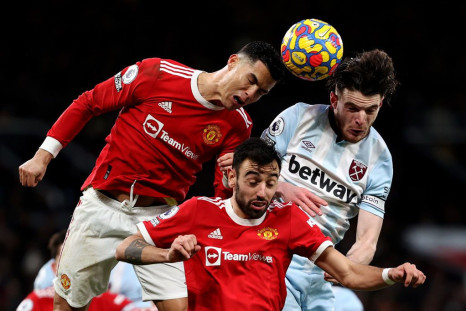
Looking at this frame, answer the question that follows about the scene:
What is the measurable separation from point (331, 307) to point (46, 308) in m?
2.09

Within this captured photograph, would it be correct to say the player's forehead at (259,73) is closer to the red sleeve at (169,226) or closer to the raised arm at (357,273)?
the red sleeve at (169,226)

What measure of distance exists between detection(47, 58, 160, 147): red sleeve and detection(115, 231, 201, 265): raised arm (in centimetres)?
97

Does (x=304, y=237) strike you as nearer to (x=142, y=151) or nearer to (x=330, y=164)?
(x=330, y=164)

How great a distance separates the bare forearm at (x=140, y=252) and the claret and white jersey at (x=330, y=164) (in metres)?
1.03

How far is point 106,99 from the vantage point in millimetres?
4641

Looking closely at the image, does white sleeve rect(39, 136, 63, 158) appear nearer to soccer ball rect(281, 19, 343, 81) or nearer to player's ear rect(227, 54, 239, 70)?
player's ear rect(227, 54, 239, 70)

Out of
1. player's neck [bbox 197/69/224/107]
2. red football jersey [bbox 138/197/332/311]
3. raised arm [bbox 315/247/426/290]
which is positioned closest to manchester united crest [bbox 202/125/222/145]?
player's neck [bbox 197/69/224/107]

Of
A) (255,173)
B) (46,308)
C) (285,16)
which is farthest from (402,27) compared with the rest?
(255,173)

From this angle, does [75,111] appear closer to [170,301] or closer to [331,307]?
[170,301]

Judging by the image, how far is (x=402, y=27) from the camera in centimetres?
1248

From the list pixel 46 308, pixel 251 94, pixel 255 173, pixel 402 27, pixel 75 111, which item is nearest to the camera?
pixel 255 173

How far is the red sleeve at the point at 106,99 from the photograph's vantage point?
4617mm

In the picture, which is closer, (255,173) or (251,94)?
(255,173)

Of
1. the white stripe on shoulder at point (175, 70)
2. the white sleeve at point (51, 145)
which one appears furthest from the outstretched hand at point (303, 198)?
the white sleeve at point (51, 145)
